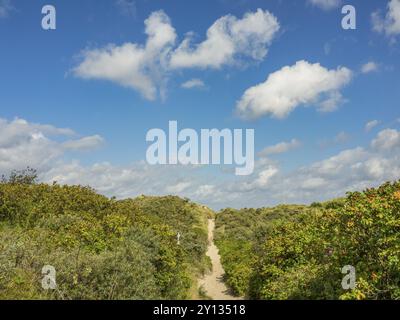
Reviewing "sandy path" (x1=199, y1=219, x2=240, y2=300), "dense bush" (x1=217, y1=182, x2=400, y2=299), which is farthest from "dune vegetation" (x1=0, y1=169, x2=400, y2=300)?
"sandy path" (x1=199, y1=219, x2=240, y2=300)

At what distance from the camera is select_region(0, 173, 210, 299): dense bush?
18938mm

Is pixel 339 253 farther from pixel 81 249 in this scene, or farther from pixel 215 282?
pixel 215 282

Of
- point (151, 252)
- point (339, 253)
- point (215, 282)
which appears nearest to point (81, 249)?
point (151, 252)

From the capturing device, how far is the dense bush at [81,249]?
18.9 meters

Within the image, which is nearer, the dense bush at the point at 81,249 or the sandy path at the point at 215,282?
the dense bush at the point at 81,249

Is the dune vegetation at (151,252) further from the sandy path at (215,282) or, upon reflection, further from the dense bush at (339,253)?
the sandy path at (215,282)

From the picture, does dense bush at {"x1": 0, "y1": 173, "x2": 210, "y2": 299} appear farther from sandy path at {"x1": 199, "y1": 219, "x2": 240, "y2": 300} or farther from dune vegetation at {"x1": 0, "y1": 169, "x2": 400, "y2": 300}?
sandy path at {"x1": 199, "y1": 219, "x2": 240, "y2": 300}

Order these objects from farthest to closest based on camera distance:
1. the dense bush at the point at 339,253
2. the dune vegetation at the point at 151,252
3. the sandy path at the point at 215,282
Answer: the sandy path at the point at 215,282, the dune vegetation at the point at 151,252, the dense bush at the point at 339,253

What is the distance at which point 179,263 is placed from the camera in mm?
31047

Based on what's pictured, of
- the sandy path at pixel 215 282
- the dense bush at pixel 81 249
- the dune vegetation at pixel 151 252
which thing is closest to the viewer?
the dune vegetation at pixel 151 252

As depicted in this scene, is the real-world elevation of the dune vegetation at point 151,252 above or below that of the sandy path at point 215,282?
above

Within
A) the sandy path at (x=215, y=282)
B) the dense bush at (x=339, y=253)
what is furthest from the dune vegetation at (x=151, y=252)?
the sandy path at (x=215, y=282)
